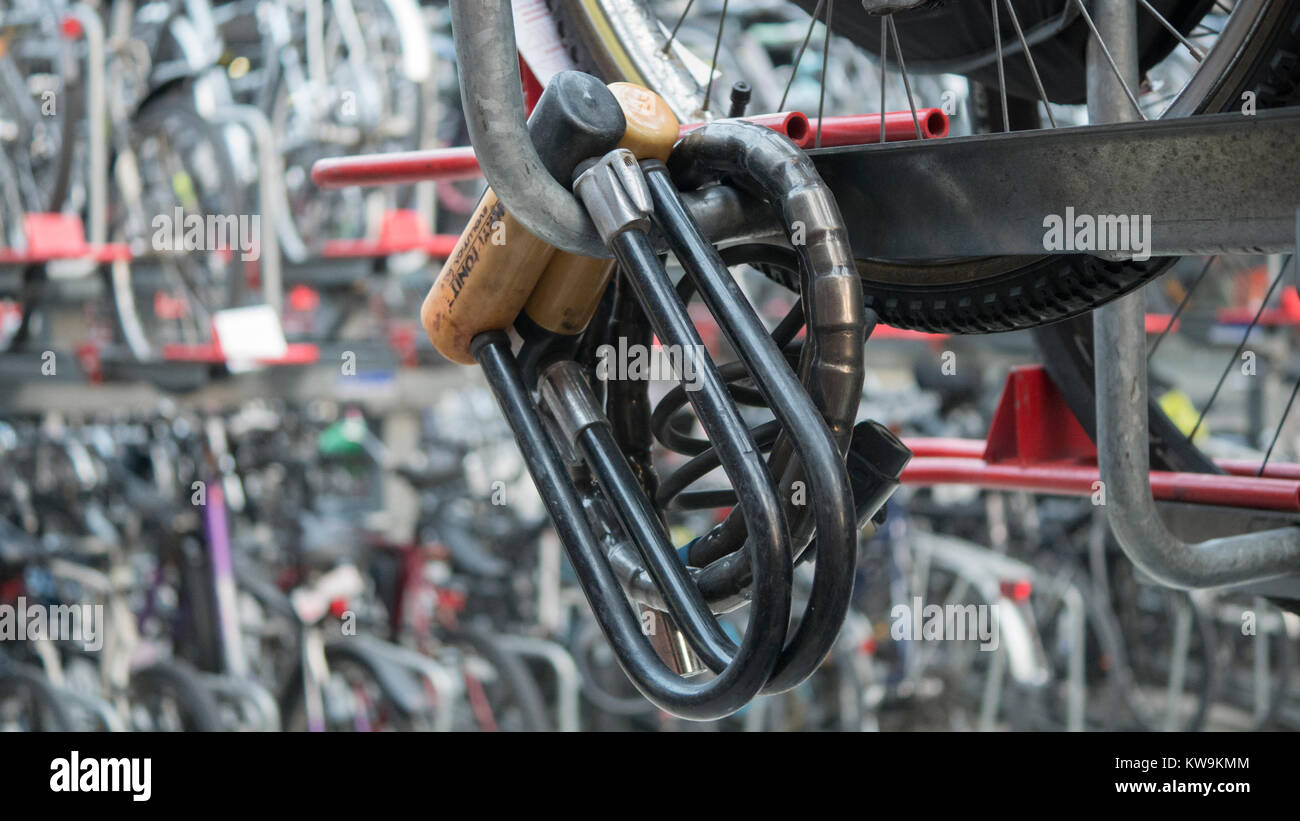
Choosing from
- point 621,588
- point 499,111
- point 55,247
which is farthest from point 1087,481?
point 55,247

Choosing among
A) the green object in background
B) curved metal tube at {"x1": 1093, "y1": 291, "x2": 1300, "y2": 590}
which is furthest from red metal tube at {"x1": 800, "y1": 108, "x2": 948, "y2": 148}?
the green object in background

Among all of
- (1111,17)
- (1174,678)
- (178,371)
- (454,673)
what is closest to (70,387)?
(178,371)

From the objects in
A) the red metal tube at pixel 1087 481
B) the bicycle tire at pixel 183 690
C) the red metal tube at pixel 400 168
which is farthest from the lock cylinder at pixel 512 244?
the bicycle tire at pixel 183 690


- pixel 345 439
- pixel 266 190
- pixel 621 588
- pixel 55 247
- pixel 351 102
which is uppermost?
pixel 351 102

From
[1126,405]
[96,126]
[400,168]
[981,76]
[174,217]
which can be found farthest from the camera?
[96,126]

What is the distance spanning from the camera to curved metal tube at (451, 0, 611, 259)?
31.4 inches

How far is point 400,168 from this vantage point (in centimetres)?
125

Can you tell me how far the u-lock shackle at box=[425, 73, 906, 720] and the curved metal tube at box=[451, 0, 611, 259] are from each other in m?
0.03

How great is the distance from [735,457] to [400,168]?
2.04 ft

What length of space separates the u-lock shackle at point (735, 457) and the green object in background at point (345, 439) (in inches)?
154

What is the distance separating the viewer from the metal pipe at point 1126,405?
1.03 metres

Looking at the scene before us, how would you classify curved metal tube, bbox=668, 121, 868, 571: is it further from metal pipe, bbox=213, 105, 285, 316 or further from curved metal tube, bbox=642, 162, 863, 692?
metal pipe, bbox=213, 105, 285, 316

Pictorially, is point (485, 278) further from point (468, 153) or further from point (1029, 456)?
point (1029, 456)

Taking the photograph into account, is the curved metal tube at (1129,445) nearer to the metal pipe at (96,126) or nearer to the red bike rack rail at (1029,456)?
the red bike rack rail at (1029,456)
